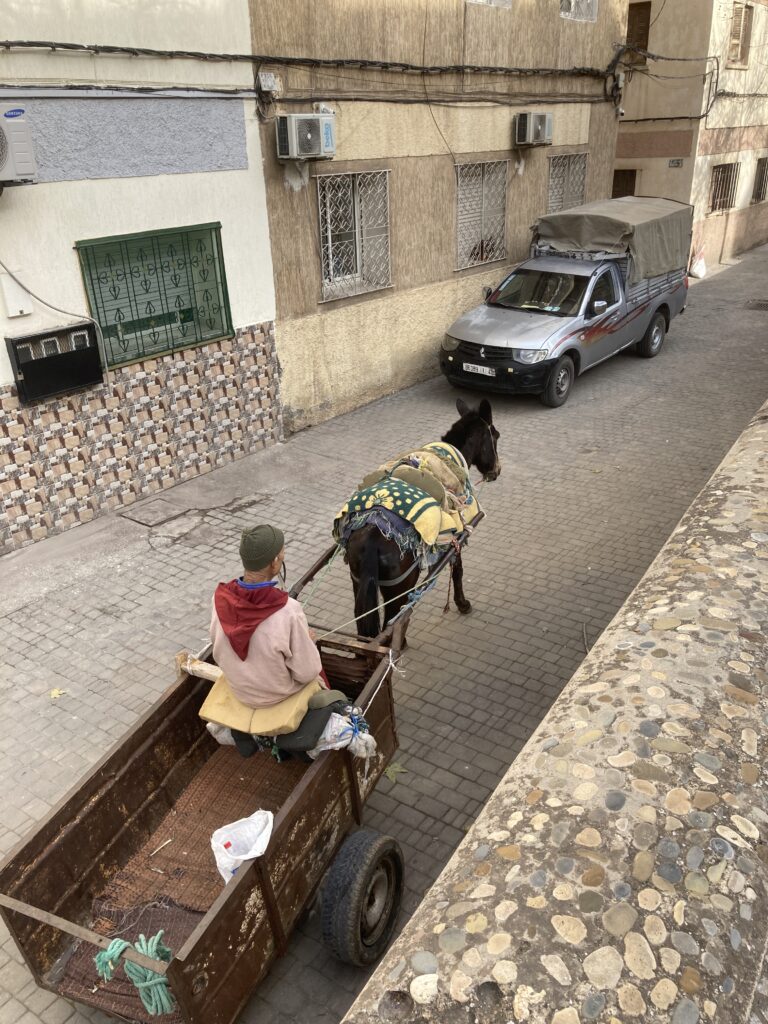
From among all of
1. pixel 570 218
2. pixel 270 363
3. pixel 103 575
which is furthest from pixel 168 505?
pixel 570 218

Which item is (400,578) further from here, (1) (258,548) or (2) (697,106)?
(2) (697,106)

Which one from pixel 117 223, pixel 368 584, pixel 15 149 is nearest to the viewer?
pixel 368 584

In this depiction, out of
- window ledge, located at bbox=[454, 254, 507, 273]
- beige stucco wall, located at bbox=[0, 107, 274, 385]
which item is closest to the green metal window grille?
beige stucco wall, located at bbox=[0, 107, 274, 385]

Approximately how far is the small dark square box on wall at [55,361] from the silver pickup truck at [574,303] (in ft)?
17.6

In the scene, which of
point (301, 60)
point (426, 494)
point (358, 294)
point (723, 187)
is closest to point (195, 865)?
point (426, 494)

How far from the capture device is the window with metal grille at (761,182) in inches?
875

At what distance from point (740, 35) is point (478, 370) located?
1449 cm

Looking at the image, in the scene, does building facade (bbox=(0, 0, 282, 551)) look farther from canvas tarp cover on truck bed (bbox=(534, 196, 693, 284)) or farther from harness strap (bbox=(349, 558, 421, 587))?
canvas tarp cover on truck bed (bbox=(534, 196, 693, 284))

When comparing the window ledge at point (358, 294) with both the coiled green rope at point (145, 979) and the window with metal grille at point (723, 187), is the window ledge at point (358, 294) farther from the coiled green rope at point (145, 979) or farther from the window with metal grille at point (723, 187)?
the window with metal grille at point (723, 187)

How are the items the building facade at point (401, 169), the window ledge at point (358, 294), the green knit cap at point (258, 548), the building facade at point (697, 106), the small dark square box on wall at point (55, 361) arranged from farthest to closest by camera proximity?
the building facade at point (697, 106) < the window ledge at point (358, 294) < the building facade at point (401, 169) < the small dark square box on wall at point (55, 361) < the green knit cap at point (258, 548)

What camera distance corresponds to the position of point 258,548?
333 cm

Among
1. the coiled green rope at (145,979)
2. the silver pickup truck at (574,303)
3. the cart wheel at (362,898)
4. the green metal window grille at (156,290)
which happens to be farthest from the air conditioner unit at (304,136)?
the coiled green rope at (145,979)

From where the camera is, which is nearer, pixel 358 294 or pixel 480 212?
pixel 358 294

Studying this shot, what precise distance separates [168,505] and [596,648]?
589cm
